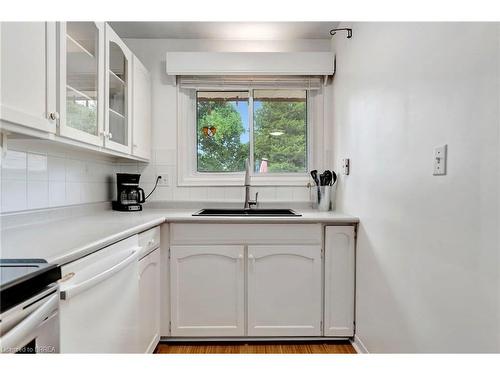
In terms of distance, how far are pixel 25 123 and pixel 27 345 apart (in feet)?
2.45

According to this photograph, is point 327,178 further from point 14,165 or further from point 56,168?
point 14,165

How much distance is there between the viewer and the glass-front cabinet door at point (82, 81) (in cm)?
133

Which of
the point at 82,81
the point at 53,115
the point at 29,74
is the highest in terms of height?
the point at 82,81

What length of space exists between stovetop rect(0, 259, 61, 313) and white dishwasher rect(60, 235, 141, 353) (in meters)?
0.13

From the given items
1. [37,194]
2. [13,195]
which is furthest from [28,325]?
[37,194]

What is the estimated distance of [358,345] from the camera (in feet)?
6.36

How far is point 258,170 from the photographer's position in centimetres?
271

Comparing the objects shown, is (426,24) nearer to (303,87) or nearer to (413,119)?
(413,119)

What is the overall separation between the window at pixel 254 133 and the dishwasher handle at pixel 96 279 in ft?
4.61

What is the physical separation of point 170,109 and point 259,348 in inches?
74.9

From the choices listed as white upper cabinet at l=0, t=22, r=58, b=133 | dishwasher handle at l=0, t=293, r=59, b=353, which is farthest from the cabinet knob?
dishwasher handle at l=0, t=293, r=59, b=353

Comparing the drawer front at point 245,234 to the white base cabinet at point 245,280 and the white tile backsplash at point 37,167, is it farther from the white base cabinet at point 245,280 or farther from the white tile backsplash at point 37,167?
the white tile backsplash at point 37,167

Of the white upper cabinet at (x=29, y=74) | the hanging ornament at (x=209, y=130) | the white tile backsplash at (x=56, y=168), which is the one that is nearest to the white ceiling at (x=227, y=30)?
the hanging ornament at (x=209, y=130)

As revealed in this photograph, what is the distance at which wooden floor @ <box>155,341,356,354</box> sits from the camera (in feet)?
6.39
